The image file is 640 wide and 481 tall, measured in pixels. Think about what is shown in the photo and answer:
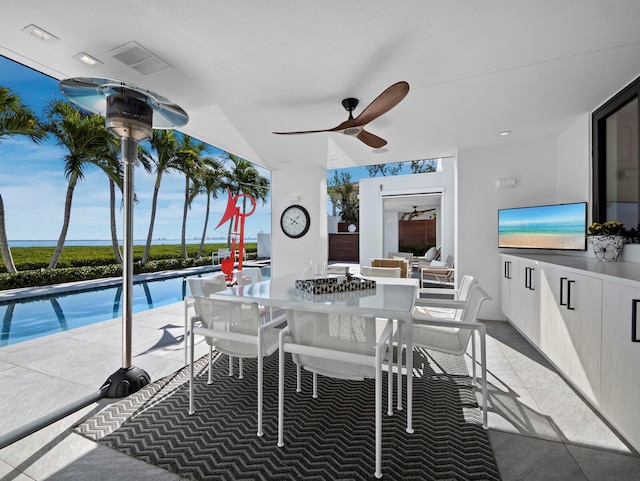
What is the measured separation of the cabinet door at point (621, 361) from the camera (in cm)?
147

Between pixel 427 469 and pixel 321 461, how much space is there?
20.1 inches

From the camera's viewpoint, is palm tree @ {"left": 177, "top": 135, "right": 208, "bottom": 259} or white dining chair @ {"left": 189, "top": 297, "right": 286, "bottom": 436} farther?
palm tree @ {"left": 177, "top": 135, "right": 208, "bottom": 259}

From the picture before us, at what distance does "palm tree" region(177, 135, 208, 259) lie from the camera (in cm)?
1016

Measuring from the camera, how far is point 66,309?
18.0 ft

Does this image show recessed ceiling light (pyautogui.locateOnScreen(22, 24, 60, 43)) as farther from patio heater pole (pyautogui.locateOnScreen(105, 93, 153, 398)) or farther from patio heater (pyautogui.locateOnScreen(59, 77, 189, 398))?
patio heater pole (pyautogui.locateOnScreen(105, 93, 153, 398))

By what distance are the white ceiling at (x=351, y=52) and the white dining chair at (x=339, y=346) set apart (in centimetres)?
166

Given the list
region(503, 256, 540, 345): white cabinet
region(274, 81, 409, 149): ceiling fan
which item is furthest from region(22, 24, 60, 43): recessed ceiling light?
region(503, 256, 540, 345): white cabinet

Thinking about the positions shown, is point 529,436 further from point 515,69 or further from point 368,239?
point 368,239

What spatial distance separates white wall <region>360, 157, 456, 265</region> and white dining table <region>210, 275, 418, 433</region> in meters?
6.37

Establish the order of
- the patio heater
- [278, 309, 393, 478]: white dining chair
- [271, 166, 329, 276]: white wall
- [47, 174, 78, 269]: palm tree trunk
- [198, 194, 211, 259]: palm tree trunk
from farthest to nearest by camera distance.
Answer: [198, 194, 211, 259]: palm tree trunk → [47, 174, 78, 269]: palm tree trunk → [271, 166, 329, 276]: white wall → the patio heater → [278, 309, 393, 478]: white dining chair

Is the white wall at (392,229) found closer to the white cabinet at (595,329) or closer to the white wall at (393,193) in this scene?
the white wall at (393,193)

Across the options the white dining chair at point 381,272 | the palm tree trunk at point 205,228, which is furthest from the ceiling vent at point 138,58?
the palm tree trunk at point 205,228

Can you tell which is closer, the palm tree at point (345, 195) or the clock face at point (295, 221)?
the clock face at point (295, 221)

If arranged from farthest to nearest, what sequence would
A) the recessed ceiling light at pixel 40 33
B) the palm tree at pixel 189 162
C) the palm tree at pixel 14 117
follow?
the palm tree at pixel 189 162
the palm tree at pixel 14 117
the recessed ceiling light at pixel 40 33
